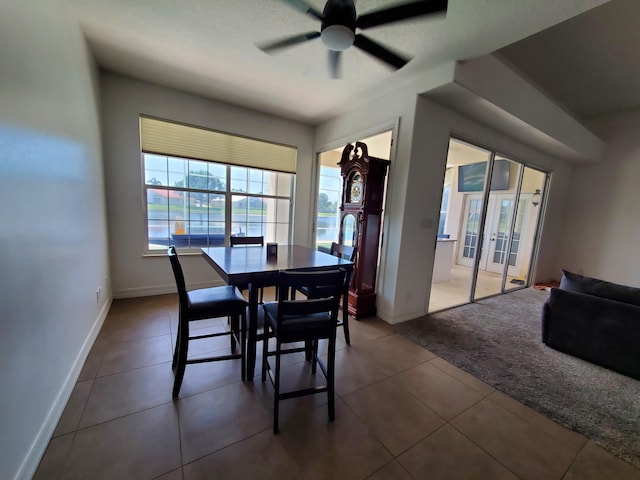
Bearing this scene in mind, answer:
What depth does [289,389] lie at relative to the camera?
6.03 feet

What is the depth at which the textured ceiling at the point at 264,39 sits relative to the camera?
1.80 meters

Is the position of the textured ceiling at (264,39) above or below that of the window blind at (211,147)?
above

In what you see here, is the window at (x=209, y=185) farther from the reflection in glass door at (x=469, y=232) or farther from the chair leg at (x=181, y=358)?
the reflection in glass door at (x=469, y=232)

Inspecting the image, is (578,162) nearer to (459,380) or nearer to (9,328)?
(459,380)

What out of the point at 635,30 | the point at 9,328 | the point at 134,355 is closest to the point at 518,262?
the point at 635,30

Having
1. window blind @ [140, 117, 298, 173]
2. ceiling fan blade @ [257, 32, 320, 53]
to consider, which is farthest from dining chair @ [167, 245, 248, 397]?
window blind @ [140, 117, 298, 173]

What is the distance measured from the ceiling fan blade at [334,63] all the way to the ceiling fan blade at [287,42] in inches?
6.7

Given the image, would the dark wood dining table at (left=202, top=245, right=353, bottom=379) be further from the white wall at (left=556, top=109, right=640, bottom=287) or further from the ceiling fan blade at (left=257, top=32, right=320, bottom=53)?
the white wall at (left=556, top=109, right=640, bottom=287)

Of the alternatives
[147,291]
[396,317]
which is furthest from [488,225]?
[147,291]

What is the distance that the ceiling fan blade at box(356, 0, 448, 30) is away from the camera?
1.23 m

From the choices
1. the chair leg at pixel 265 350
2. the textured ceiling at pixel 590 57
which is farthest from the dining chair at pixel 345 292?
the textured ceiling at pixel 590 57

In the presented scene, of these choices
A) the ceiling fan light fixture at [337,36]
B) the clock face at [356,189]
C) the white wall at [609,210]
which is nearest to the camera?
the ceiling fan light fixture at [337,36]

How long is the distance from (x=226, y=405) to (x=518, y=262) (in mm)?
6445

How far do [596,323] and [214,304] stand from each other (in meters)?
3.46
